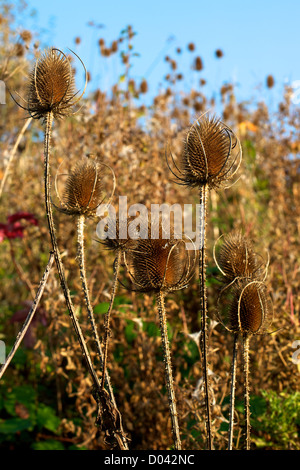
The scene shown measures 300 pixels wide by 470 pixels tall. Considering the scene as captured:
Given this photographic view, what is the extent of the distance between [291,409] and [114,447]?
136cm

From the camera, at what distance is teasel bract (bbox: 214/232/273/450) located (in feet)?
5.08

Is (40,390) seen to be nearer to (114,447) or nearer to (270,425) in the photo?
(270,425)

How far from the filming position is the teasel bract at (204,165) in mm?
1451

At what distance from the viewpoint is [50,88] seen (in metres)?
1.55

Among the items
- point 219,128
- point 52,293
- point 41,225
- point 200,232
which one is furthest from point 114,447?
point 41,225

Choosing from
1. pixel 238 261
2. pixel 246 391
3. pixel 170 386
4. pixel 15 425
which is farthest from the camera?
pixel 15 425

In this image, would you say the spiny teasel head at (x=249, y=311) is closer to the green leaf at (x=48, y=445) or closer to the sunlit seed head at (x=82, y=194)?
the sunlit seed head at (x=82, y=194)

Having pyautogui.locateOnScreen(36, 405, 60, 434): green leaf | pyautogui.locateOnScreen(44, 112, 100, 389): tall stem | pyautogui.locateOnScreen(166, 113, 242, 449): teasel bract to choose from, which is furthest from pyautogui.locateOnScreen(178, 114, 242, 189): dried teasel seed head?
pyautogui.locateOnScreen(36, 405, 60, 434): green leaf

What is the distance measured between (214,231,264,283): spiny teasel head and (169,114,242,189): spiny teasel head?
0.91ft

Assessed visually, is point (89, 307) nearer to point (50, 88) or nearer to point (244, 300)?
point (244, 300)

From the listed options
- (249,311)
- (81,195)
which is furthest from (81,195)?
(249,311)

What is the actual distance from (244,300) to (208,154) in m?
0.52

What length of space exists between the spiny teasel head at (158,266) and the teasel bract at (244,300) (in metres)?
0.15

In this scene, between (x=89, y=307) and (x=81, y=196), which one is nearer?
(x=89, y=307)
